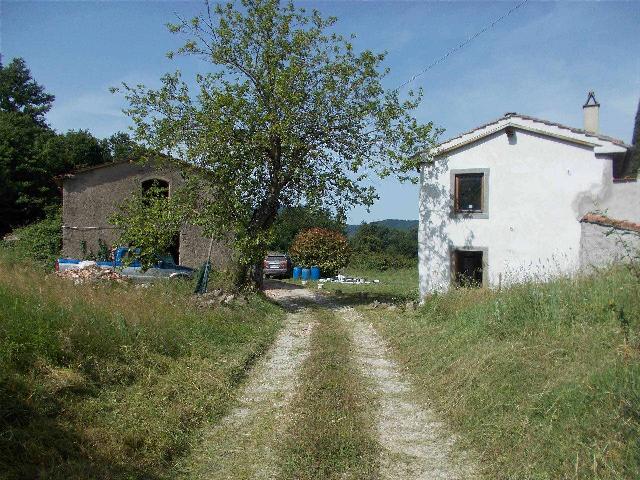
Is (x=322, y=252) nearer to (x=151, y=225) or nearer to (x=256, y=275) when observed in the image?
(x=256, y=275)

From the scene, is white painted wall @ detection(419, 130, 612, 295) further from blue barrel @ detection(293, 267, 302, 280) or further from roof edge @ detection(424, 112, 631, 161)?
blue barrel @ detection(293, 267, 302, 280)

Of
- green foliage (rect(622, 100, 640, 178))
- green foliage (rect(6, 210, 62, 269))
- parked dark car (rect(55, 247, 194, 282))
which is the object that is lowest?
parked dark car (rect(55, 247, 194, 282))

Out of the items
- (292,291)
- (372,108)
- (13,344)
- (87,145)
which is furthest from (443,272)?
(87,145)

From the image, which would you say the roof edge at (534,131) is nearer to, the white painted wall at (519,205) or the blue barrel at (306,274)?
the white painted wall at (519,205)

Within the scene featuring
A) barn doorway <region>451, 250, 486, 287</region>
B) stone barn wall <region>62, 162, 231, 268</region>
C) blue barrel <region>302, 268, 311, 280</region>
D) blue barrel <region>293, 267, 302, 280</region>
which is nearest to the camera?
barn doorway <region>451, 250, 486, 287</region>

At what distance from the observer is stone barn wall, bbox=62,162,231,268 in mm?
23594

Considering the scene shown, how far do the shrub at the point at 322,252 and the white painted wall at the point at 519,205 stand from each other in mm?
14103

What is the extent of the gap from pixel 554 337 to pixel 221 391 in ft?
13.6

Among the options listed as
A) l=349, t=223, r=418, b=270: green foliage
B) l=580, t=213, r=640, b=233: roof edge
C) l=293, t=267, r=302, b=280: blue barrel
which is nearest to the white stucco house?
l=580, t=213, r=640, b=233: roof edge

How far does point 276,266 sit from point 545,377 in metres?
24.0

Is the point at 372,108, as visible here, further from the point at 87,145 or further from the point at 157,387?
the point at 87,145

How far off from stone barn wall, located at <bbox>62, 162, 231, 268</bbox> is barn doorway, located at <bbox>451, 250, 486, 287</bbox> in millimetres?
11474

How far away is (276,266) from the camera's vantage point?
2895 cm

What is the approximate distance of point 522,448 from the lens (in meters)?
4.56
